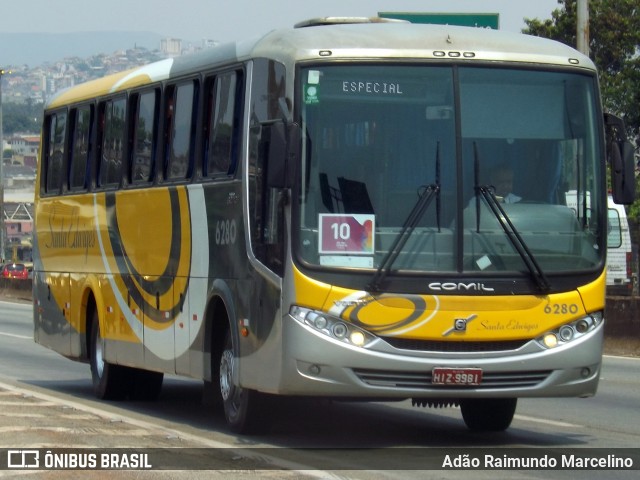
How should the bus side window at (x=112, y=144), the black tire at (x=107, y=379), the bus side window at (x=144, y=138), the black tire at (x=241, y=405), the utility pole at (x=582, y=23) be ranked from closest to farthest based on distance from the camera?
the black tire at (x=241, y=405)
the bus side window at (x=144, y=138)
the bus side window at (x=112, y=144)
the black tire at (x=107, y=379)
the utility pole at (x=582, y=23)

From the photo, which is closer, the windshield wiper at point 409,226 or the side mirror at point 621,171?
the windshield wiper at point 409,226

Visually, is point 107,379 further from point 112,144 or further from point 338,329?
point 338,329

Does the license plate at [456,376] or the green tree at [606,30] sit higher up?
the green tree at [606,30]

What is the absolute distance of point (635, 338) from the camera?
23.0 m

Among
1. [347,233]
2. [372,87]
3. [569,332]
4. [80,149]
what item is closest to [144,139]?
[80,149]

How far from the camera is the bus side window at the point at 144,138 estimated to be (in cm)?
1448

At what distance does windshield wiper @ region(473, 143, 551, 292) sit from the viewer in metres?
11.0

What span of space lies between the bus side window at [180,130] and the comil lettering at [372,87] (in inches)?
98.2

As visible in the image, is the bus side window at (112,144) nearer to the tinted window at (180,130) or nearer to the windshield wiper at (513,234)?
the tinted window at (180,130)

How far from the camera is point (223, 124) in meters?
12.5

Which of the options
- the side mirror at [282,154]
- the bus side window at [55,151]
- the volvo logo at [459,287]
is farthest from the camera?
the bus side window at [55,151]

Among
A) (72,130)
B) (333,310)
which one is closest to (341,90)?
(333,310)

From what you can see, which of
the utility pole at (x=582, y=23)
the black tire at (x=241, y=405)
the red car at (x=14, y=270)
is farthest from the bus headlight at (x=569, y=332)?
the red car at (x=14, y=270)

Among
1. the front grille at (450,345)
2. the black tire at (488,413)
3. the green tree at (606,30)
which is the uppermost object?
the green tree at (606,30)
